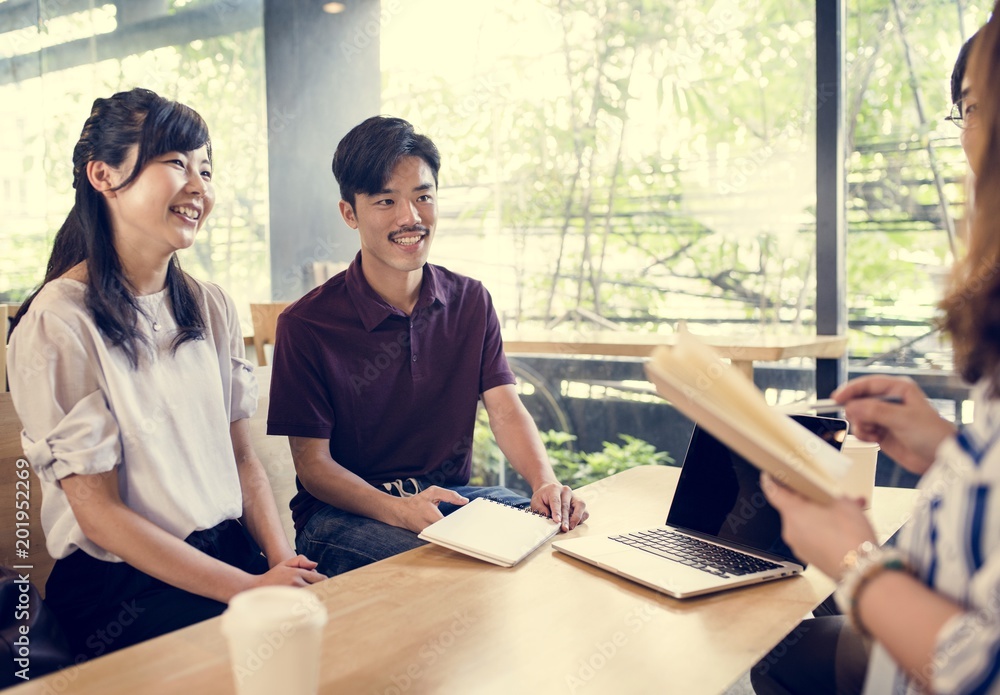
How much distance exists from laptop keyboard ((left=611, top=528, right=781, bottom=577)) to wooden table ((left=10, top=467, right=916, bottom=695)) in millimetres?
39

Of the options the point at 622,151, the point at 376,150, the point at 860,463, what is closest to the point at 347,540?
the point at 376,150

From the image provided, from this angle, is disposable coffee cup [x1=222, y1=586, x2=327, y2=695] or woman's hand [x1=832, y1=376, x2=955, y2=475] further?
woman's hand [x1=832, y1=376, x2=955, y2=475]

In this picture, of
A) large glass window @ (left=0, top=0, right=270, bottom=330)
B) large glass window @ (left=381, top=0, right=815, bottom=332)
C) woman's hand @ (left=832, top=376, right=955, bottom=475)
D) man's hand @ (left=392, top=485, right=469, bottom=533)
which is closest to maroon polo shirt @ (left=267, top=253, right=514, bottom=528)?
man's hand @ (left=392, top=485, right=469, bottom=533)

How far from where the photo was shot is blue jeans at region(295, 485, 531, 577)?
5.43 ft

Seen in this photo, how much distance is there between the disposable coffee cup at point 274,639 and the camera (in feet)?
2.26

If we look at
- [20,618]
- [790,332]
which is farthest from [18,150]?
[790,332]

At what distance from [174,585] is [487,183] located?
2990 millimetres

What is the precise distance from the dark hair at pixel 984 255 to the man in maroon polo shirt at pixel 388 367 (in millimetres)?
1187

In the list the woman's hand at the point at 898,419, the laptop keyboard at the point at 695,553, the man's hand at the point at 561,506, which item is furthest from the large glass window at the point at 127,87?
the woman's hand at the point at 898,419

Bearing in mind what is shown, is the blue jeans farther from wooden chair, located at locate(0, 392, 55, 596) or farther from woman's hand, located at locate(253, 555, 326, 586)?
wooden chair, located at locate(0, 392, 55, 596)

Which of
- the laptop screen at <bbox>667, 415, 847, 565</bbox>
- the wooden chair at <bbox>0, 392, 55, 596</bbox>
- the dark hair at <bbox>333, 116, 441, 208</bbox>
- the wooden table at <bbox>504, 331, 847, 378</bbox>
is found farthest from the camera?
the wooden table at <bbox>504, 331, 847, 378</bbox>

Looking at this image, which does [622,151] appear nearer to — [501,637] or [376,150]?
[376,150]

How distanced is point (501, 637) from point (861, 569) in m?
0.43

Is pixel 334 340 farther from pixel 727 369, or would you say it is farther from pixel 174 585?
pixel 727 369
